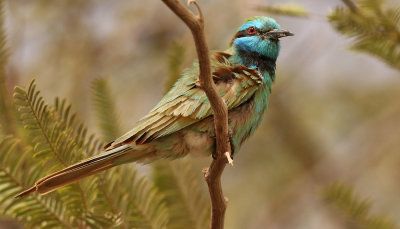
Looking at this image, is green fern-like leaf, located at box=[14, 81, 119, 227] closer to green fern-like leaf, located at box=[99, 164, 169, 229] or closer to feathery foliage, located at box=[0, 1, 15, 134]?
green fern-like leaf, located at box=[99, 164, 169, 229]

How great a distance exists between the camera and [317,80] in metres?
7.41

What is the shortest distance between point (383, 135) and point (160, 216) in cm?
465

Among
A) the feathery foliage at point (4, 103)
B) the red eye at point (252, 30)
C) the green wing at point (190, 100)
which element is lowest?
the green wing at point (190, 100)

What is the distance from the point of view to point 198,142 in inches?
114

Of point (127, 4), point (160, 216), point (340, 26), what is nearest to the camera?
point (160, 216)

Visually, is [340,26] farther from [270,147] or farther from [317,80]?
[317,80]

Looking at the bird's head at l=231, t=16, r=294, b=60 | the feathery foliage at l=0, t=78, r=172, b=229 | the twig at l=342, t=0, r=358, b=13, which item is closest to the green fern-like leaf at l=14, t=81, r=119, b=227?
the feathery foliage at l=0, t=78, r=172, b=229

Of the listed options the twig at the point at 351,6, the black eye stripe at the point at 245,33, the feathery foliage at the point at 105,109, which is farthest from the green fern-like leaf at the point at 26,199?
the twig at the point at 351,6

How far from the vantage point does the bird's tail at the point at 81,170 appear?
2393mm

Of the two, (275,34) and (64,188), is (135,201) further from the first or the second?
(275,34)

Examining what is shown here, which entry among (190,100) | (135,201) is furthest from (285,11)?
(135,201)

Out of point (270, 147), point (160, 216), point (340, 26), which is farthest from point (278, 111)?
point (160, 216)

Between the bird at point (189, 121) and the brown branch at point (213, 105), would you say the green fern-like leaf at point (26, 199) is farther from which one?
the brown branch at point (213, 105)

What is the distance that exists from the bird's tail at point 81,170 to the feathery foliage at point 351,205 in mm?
1055
